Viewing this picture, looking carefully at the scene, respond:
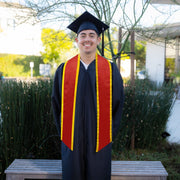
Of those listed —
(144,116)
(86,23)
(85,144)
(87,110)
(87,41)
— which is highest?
(86,23)

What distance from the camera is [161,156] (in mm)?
3273

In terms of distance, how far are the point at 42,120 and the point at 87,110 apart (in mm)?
1276

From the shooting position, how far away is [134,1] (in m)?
2.88

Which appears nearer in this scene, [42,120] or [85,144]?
[85,144]

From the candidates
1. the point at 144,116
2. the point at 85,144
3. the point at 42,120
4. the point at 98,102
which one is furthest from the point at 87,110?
the point at 144,116

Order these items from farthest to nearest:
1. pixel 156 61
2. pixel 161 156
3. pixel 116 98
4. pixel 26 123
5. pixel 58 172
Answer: pixel 156 61 → pixel 161 156 → pixel 26 123 → pixel 58 172 → pixel 116 98

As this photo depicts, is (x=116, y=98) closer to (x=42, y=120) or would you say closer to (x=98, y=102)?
(x=98, y=102)

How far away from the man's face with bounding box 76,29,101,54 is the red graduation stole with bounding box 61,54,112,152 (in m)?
0.11

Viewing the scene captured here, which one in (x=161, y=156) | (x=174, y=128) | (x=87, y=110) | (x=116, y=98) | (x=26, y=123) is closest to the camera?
(x=87, y=110)

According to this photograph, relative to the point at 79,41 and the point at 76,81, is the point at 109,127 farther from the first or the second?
the point at 79,41

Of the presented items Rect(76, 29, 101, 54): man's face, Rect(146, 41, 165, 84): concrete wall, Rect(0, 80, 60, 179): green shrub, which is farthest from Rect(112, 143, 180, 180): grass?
Rect(146, 41, 165, 84): concrete wall

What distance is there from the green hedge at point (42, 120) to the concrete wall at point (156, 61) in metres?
8.90

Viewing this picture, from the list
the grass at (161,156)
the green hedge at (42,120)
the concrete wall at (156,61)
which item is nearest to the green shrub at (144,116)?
the green hedge at (42,120)

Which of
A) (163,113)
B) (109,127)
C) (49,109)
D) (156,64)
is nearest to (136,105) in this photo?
(163,113)
